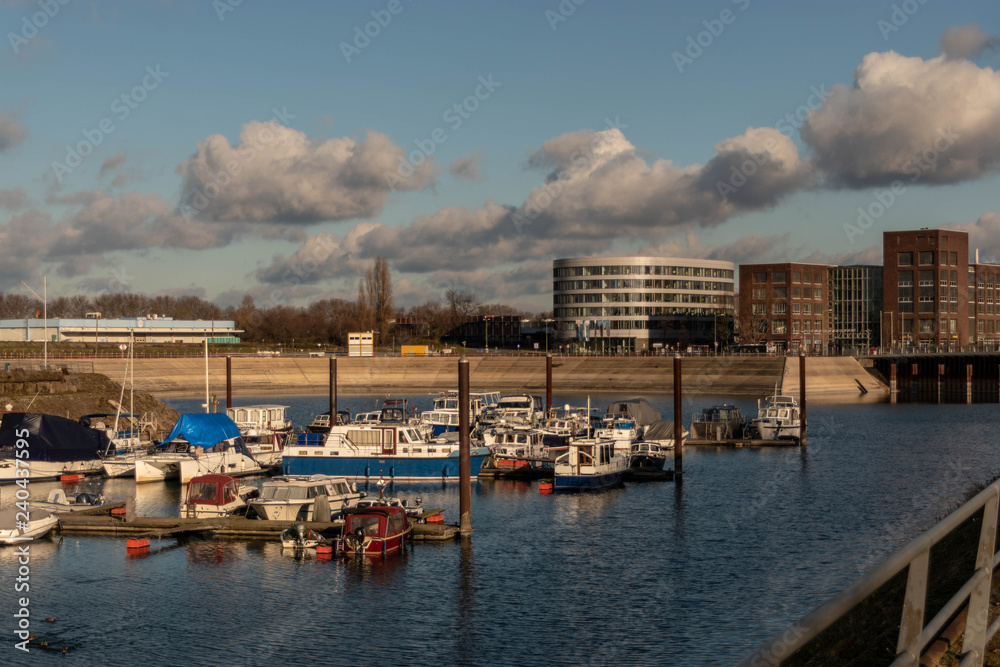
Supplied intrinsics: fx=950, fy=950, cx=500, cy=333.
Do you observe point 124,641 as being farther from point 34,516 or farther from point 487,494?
point 487,494

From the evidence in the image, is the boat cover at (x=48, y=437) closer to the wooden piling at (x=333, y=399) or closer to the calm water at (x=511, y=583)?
the calm water at (x=511, y=583)

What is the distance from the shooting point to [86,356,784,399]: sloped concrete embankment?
142125 mm

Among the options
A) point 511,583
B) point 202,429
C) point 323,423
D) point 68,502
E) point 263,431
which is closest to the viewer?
point 511,583

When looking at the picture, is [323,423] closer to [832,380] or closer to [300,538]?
[300,538]

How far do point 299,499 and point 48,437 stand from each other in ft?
78.8

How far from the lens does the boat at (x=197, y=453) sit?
56625 mm

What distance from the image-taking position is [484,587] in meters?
32.4

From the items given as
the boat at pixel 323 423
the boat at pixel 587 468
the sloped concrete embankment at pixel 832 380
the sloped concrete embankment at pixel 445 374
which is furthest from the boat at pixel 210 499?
the sloped concrete embankment at pixel 832 380

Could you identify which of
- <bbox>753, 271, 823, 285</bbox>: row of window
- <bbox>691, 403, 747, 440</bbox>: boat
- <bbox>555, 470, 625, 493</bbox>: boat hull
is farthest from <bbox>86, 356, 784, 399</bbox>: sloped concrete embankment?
<bbox>555, 470, 625, 493</bbox>: boat hull

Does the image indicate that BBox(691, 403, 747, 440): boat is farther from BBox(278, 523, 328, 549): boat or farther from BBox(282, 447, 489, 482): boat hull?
BBox(278, 523, 328, 549): boat

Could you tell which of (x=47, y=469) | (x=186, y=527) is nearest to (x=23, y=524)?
(x=186, y=527)

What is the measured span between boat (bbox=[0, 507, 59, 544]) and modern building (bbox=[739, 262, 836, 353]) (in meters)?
163

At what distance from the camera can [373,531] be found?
3722 cm

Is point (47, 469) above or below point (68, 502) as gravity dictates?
above
